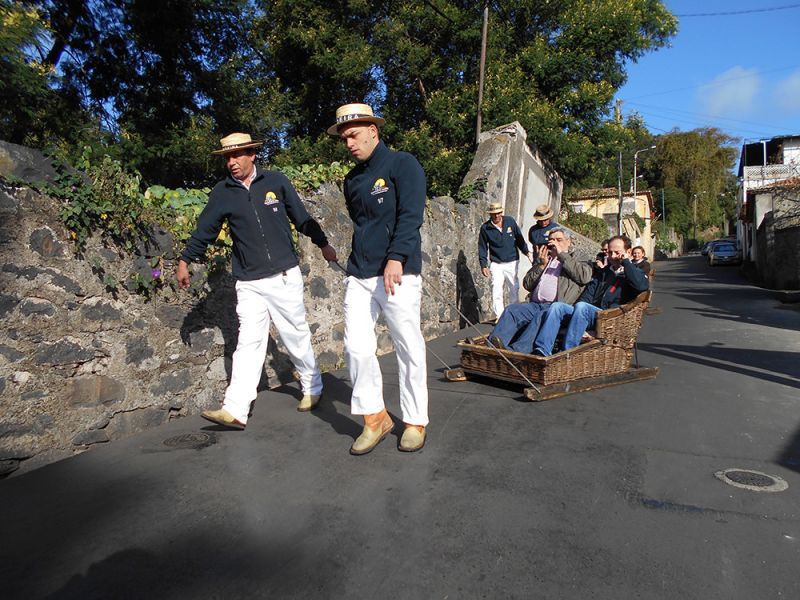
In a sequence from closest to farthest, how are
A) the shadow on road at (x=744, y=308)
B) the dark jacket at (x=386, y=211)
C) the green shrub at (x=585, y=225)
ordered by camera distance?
the dark jacket at (x=386, y=211), the shadow on road at (x=744, y=308), the green shrub at (x=585, y=225)

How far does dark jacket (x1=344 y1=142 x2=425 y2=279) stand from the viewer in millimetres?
3588

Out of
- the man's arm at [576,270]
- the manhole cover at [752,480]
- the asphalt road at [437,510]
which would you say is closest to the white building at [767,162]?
the man's arm at [576,270]

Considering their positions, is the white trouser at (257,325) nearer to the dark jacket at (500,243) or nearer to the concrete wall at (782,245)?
the dark jacket at (500,243)

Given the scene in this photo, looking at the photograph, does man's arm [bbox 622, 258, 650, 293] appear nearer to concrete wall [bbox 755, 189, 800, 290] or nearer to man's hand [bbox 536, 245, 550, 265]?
man's hand [bbox 536, 245, 550, 265]

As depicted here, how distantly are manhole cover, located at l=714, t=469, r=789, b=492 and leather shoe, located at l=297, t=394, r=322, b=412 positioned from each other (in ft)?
9.31

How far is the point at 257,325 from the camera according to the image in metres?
4.25

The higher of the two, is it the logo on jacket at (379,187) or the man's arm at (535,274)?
the logo on jacket at (379,187)

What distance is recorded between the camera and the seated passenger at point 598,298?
5316mm

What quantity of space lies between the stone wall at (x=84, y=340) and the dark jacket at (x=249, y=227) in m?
0.48

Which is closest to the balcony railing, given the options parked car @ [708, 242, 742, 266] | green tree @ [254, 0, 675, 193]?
parked car @ [708, 242, 742, 266]

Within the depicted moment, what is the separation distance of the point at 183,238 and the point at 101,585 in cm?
277

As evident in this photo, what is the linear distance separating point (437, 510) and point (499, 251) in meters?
6.18

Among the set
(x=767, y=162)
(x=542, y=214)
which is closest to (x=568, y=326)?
(x=542, y=214)

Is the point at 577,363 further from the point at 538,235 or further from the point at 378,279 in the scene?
the point at 538,235
